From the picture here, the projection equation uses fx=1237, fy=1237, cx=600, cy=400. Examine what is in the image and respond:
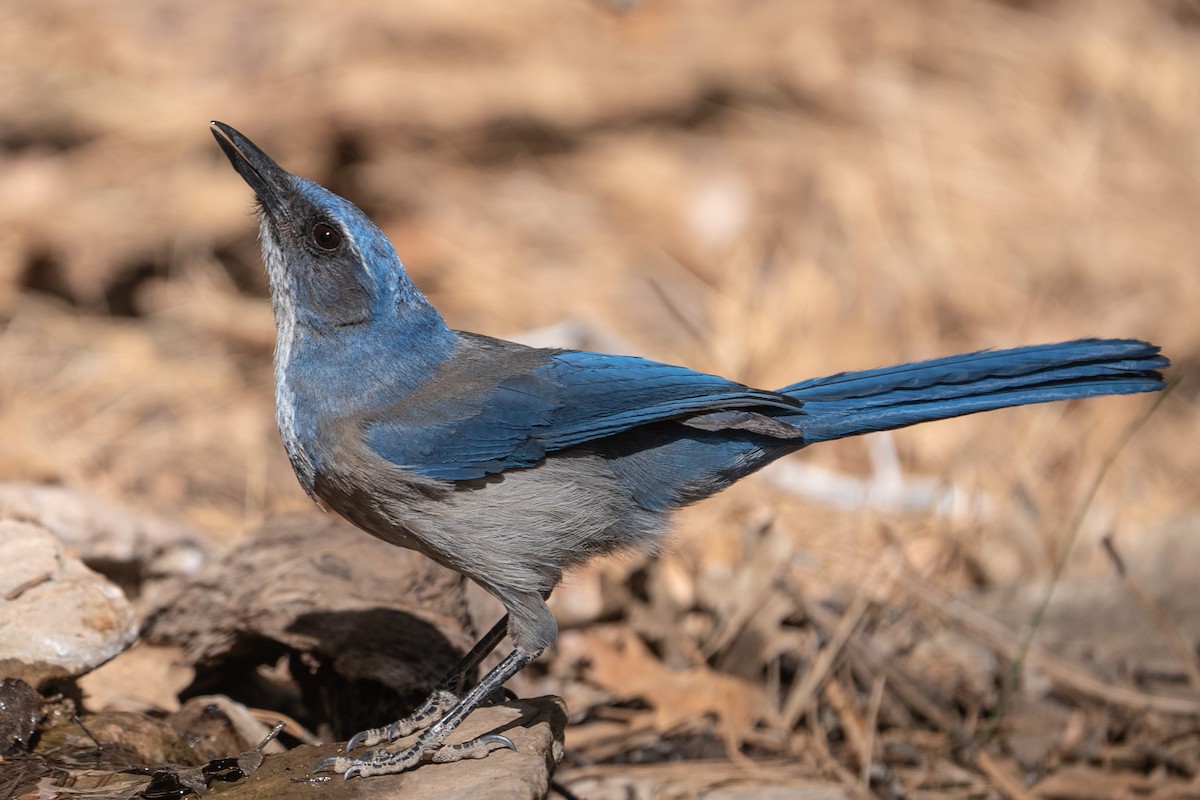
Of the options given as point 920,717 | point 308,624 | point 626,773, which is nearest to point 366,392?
point 308,624

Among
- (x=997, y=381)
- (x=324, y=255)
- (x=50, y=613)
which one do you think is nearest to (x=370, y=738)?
→ (x=50, y=613)

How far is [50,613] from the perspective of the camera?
3.38 m

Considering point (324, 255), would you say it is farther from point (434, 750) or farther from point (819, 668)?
point (819, 668)

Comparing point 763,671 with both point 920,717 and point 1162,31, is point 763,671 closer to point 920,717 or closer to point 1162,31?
point 920,717

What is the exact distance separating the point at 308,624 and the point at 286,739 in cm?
42

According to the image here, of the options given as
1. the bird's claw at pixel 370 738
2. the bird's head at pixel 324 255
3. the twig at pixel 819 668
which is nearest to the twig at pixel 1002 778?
the twig at pixel 819 668

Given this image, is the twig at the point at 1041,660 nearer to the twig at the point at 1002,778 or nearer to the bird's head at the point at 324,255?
the twig at the point at 1002,778

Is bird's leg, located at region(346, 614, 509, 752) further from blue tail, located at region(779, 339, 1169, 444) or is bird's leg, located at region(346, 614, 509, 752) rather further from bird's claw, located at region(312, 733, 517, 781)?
blue tail, located at region(779, 339, 1169, 444)

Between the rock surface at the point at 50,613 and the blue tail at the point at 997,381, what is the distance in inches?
81.8

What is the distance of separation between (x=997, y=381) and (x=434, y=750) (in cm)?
190

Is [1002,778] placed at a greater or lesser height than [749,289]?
lesser

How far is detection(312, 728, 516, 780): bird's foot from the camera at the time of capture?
3133 millimetres

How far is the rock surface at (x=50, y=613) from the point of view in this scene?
3314 mm

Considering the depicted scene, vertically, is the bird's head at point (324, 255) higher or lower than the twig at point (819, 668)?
higher
